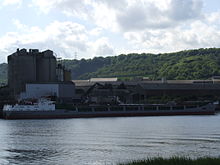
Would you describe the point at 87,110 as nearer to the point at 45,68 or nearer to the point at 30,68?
the point at 30,68

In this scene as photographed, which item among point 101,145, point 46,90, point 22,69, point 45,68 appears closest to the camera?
point 101,145

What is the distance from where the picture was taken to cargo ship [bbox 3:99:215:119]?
7819cm

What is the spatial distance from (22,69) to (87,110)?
32566mm

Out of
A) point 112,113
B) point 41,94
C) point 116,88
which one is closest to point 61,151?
point 112,113

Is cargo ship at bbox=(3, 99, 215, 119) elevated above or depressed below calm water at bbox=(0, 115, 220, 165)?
above

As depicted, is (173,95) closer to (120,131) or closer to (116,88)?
(116,88)

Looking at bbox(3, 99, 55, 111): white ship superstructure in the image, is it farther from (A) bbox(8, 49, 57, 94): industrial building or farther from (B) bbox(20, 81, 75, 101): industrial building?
(A) bbox(8, 49, 57, 94): industrial building

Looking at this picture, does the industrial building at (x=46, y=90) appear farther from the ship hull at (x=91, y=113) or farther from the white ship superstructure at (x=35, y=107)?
the white ship superstructure at (x=35, y=107)

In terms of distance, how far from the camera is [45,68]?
113 metres

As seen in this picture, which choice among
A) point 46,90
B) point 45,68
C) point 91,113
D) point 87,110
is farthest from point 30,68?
point 91,113

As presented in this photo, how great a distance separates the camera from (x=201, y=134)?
43.2m

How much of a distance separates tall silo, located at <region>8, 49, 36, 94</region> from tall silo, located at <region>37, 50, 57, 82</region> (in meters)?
2.08

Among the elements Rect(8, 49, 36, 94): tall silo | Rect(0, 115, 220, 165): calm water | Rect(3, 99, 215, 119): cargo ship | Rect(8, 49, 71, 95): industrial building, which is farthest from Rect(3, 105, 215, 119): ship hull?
Rect(0, 115, 220, 165): calm water

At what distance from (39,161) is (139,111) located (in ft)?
180
